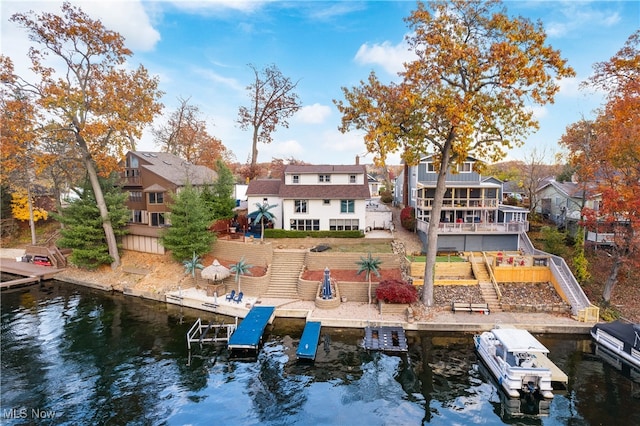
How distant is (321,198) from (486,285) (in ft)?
57.9

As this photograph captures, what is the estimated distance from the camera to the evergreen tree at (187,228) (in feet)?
99.5

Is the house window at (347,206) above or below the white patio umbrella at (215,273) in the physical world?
above

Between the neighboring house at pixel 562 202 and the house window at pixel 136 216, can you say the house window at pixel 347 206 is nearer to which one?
the neighboring house at pixel 562 202

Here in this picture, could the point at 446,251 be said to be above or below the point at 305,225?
below

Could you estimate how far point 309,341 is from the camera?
20.1 m

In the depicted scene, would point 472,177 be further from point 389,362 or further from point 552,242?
point 389,362

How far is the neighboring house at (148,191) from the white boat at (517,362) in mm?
29415

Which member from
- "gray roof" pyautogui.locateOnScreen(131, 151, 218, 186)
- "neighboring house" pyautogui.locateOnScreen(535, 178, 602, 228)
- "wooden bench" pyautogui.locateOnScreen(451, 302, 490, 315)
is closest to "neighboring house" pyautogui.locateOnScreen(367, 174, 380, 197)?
"neighboring house" pyautogui.locateOnScreen(535, 178, 602, 228)

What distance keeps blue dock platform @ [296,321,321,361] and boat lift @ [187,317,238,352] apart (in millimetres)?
4802

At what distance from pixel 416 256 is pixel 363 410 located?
58.9ft

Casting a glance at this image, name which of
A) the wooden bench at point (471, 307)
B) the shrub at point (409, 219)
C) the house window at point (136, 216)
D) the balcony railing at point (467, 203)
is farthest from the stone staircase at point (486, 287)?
the house window at point (136, 216)

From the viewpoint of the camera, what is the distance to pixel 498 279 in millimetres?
27250

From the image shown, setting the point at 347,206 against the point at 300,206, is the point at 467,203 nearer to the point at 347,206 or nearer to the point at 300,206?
the point at 347,206

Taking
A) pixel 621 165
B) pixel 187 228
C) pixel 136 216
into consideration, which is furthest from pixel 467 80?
pixel 136 216
